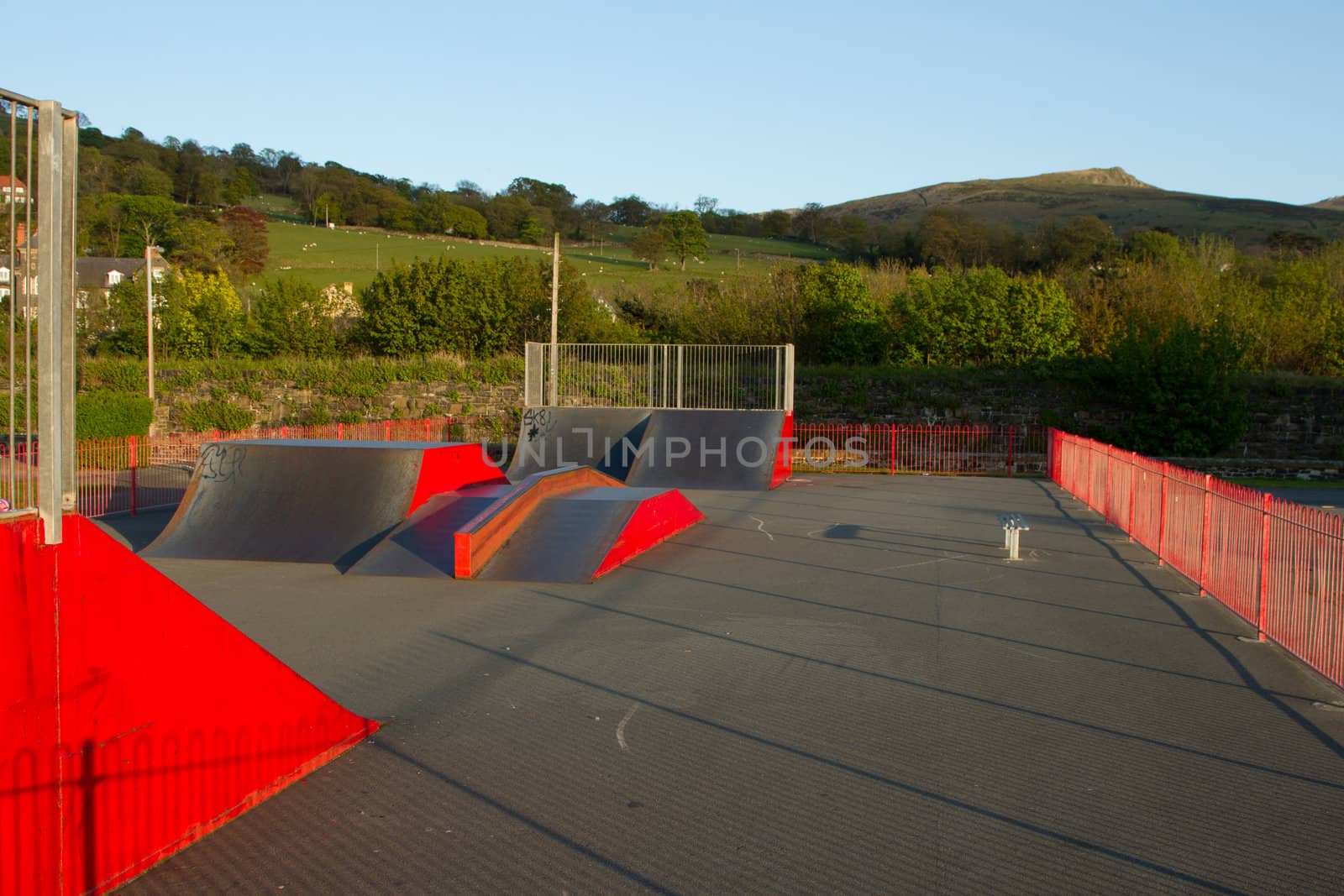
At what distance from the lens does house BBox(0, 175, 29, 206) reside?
13.1 ft

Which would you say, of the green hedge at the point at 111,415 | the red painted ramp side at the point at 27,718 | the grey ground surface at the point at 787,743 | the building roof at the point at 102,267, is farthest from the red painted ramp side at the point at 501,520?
the building roof at the point at 102,267

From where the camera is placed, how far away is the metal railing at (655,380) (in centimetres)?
2981

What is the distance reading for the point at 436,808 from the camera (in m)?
5.23

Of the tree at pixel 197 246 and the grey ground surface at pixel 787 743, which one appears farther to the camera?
the tree at pixel 197 246

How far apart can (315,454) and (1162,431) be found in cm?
2379

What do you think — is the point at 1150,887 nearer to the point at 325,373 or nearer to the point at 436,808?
the point at 436,808

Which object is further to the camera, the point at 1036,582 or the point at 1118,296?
the point at 1118,296

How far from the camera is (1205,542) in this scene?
10.9 m

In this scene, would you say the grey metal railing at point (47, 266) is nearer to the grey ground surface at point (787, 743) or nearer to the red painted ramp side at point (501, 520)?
the grey ground surface at point (787, 743)

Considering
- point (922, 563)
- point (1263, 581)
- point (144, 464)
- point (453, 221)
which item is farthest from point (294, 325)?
point (453, 221)

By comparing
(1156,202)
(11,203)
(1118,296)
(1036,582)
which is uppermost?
(1156,202)

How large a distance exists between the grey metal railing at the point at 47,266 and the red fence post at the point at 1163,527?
12.0 meters

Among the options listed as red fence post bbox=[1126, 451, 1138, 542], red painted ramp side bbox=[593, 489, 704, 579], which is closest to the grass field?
red painted ramp side bbox=[593, 489, 704, 579]

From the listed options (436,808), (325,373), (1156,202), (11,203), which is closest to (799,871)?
(436,808)
